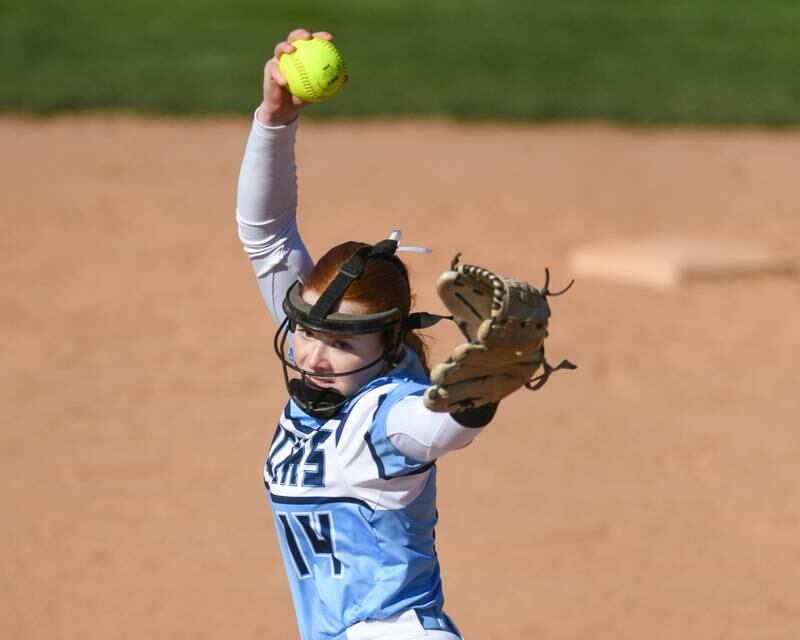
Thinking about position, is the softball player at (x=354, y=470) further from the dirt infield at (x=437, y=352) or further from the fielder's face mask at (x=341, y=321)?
the dirt infield at (x=437, y=352)

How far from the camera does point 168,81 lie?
12.8 m

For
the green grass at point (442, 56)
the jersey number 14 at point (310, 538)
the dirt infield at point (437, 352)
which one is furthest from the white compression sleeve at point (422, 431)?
the green grass at point (442, 56)

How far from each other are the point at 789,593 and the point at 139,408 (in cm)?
340

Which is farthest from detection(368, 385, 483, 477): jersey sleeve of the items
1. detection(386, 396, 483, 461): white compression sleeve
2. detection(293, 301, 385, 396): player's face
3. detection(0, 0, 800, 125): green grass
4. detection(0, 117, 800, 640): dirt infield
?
detection(0, 0, 800, 125): green grass

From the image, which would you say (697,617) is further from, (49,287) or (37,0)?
(37,0)

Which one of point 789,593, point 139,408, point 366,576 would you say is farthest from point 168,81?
point 366,576

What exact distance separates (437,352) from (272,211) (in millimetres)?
3974

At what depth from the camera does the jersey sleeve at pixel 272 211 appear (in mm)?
3242

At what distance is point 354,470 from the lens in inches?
109

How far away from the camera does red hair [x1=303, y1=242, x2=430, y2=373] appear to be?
2857mm

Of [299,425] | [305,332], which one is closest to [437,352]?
[299,425]

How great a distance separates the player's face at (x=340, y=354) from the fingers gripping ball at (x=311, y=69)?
1.90ft

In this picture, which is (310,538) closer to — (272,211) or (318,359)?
(318,359)

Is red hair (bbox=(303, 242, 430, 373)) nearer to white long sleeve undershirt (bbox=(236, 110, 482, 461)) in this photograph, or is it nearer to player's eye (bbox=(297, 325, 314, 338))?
player's eye (bbox=(297, 325, 314, 338))
